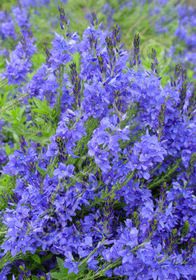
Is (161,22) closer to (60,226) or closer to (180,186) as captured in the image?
(180,186)

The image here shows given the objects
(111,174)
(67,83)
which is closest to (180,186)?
(111,174)

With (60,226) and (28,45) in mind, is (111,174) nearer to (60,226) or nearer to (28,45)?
(60,226)

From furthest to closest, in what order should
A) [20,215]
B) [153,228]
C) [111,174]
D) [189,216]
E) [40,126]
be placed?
[40,126]
[189,216]
[111,174]
[20,215]
[153,228]

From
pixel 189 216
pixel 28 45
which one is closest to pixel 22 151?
pixel 28 45

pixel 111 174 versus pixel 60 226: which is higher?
pixel 111 174

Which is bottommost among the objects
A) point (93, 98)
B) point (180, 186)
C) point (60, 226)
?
point (60, 226)

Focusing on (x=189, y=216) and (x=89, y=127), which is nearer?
(x=89, y=127)

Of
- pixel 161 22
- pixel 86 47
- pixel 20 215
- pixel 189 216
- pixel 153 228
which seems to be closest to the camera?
pixel 153 228
